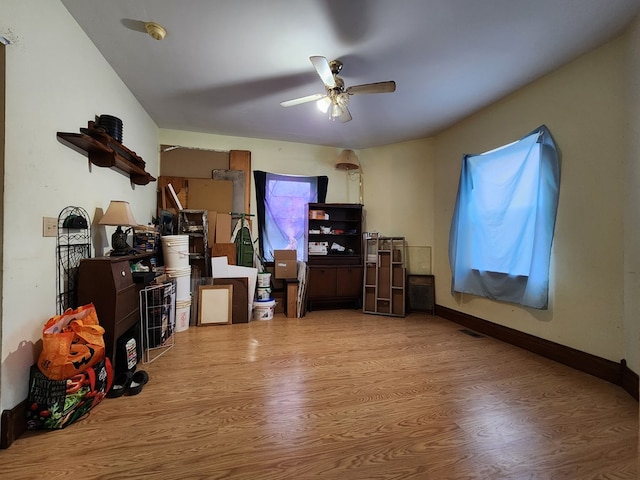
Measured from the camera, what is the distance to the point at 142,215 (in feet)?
10.8

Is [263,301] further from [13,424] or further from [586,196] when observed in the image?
[586,196]

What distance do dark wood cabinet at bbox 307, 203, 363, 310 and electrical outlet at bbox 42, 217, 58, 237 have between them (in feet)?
9.40

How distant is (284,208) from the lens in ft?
14.2

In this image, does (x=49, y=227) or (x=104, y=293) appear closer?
(x=49, y=227)

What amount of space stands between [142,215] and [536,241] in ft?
14.5

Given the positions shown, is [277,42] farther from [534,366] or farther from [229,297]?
[534,366]

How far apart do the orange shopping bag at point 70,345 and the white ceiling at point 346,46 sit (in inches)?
83.5

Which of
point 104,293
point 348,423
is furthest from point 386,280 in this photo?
point 104,293

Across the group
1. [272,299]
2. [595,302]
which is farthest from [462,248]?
[272,299]

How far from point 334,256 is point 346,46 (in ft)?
9.12

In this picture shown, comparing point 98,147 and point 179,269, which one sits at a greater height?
point 98,147

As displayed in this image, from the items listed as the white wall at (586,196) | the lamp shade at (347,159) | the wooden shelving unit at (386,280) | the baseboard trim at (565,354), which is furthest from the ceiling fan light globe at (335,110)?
the baseboard trim at (565,354)

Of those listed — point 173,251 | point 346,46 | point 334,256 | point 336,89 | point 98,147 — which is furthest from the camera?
point 334,256

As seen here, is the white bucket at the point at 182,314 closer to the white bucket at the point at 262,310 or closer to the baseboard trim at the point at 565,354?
the white bucket at the point at 262,310
